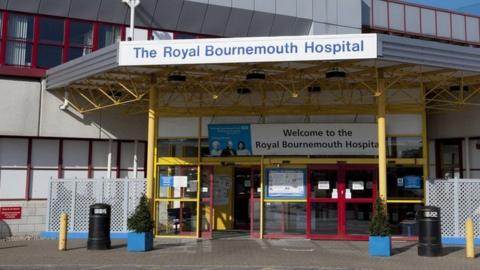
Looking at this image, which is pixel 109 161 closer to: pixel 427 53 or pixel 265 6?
pixel 265 6

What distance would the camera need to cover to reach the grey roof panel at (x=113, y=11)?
62.6 ft

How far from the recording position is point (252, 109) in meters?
17.6

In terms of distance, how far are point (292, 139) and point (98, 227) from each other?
20.9 feet

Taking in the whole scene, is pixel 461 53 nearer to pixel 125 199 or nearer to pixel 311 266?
pixel 311 266

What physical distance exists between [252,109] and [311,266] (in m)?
6.71

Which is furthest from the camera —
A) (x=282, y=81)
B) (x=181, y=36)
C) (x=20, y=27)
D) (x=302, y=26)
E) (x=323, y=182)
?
(x=302, y=26)

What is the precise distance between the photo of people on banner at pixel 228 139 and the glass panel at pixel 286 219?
200 cm

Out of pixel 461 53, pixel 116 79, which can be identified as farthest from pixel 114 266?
pixel 461 53

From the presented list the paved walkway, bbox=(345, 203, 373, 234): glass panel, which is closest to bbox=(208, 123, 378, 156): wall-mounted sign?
bbox=(345, 203, 373, 234): glass panel

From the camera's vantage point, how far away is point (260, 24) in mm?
21109

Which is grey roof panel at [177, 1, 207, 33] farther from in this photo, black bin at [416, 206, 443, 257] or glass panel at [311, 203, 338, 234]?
black bin at [416, 206, 443, 257]

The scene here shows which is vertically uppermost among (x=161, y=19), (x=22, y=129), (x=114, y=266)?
(x=161, y=19)

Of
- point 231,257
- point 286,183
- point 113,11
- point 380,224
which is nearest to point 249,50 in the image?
point 231,257

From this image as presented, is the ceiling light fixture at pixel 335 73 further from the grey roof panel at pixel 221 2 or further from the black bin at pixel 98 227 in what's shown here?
the grey roof panel at pixel 221 2
